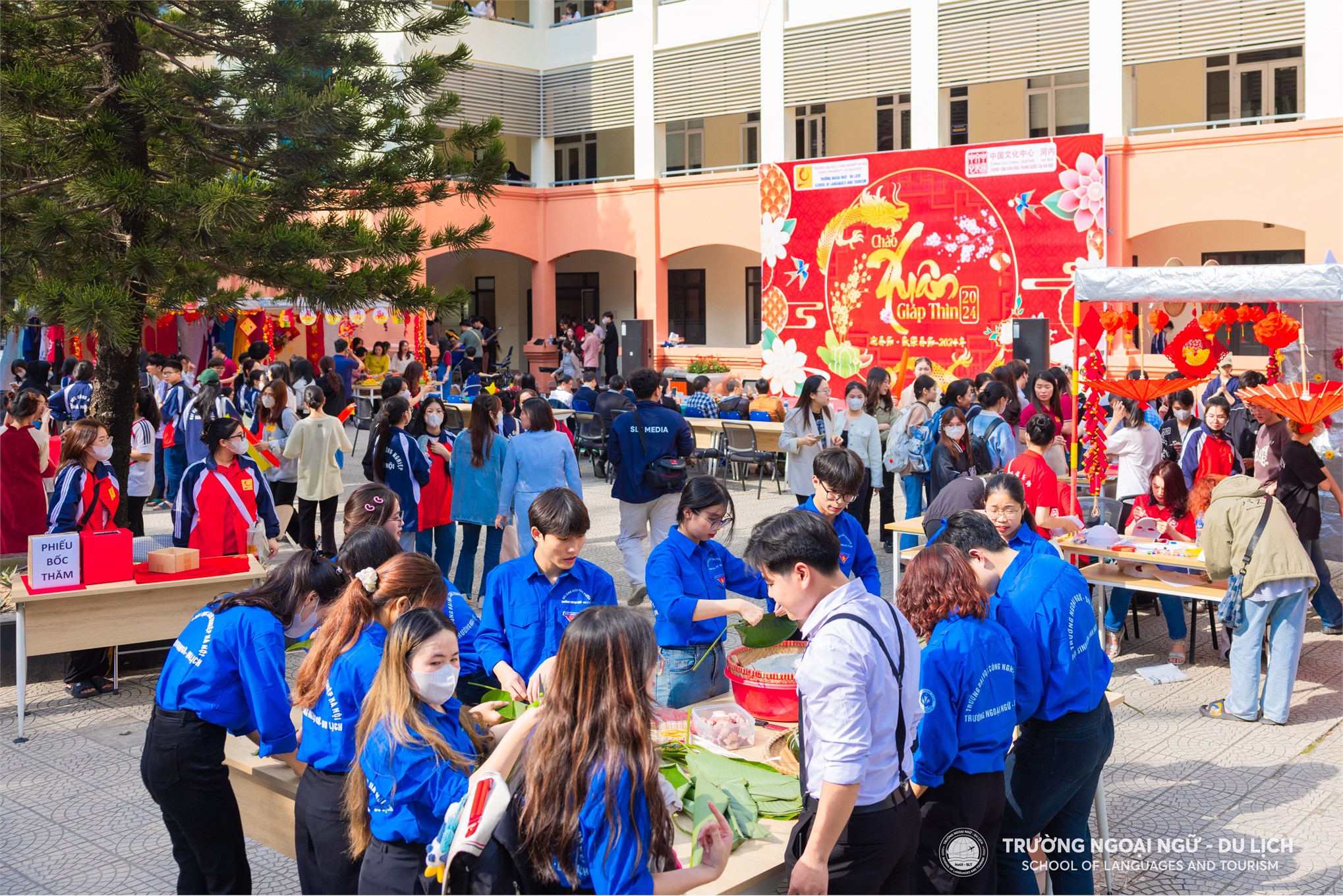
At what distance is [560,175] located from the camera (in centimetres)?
3005

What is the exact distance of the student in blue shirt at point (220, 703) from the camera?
3635 millimetres

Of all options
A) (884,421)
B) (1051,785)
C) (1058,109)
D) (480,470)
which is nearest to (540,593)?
(1051,785)

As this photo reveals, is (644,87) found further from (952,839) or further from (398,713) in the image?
(398,713)

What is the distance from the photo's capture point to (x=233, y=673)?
3660mm

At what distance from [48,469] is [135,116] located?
14.0 ft

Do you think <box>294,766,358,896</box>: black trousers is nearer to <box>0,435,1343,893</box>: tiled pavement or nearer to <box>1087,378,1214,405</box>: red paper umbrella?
<box>0,435,1343,893</box>: tiled pavement

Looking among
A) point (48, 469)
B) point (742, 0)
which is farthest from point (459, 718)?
point (742, 0)

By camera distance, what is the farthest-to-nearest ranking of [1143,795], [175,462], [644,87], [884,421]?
1. [644,87]
2. [175,462]
3. [884,421]
4. [1143,795]

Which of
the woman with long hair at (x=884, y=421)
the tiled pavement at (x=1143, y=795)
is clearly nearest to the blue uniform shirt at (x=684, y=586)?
the tiled pavement at (x=1143, y=795)

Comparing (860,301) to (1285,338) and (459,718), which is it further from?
(459,718)

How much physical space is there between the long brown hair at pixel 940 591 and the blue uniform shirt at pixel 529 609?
1.25 metres

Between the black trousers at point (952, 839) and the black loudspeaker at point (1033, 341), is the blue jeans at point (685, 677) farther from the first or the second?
the black loudspeaker at point (1033, 341)

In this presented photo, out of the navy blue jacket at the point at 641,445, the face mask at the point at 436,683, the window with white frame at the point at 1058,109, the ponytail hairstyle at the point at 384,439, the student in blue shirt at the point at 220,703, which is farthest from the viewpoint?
the window with white frame at the point at 1058,109

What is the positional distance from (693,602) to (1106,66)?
16684mm
